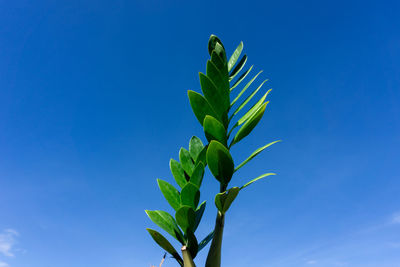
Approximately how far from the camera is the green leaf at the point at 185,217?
3.67 ft

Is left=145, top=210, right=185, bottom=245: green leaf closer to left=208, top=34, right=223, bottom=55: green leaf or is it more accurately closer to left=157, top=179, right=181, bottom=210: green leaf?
left=157, top=179, right=181, bottom=210: green leaf

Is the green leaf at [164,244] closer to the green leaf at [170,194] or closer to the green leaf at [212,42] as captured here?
the green leaf at [170,194]

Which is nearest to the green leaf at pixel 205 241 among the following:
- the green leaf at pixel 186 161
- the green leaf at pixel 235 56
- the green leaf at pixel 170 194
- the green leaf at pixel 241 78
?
the green leaf at pixel 170 194

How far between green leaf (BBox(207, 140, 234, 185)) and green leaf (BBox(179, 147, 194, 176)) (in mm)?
229

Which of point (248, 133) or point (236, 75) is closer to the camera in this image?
point (248, 133)

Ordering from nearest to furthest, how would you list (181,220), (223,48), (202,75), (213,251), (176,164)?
(213,251)
(181,220)
(202,75)
(176,164)
(223,48)

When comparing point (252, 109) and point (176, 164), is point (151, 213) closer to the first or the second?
point (176, 164)

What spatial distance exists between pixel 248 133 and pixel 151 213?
55 cm

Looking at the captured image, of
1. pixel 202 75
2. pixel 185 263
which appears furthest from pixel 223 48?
pixel 185 263

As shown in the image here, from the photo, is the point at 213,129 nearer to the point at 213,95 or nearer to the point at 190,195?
the point at 213,95

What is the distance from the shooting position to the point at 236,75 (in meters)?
1.52

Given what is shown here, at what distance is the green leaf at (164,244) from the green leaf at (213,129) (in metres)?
0.45

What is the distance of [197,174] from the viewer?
1.18 m

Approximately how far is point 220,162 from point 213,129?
16 cm
